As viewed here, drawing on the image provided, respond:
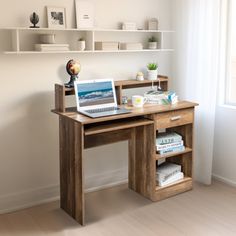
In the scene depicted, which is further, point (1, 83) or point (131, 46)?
point (131, 46)

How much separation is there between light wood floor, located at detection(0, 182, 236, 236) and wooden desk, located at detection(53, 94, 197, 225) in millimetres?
107

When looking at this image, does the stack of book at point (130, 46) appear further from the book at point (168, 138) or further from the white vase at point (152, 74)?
the book at point (168, 138)

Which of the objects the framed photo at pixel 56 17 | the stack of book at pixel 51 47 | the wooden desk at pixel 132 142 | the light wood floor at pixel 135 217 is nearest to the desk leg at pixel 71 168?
the wooden desk at pixel 132 142

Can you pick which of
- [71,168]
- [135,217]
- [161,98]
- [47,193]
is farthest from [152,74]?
[47,193]

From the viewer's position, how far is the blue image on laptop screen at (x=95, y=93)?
3115mm

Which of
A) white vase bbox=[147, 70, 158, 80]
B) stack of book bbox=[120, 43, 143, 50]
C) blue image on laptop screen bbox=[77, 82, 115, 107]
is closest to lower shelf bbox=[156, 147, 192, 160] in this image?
blue image on laptop screen bbox=[77, 82, 115, 107]

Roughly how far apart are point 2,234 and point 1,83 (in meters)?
1.15

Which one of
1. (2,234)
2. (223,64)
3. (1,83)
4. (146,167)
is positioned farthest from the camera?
(223,64)

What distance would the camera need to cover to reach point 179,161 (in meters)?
3.67

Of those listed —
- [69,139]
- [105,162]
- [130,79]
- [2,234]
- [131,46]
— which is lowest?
[2,234]

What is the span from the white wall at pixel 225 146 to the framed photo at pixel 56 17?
1668 millimetres

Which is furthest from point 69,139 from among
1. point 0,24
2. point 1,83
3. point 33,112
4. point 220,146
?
point 220,146

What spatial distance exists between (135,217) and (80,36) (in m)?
1.59

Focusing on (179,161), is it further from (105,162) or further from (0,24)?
(0,24)
